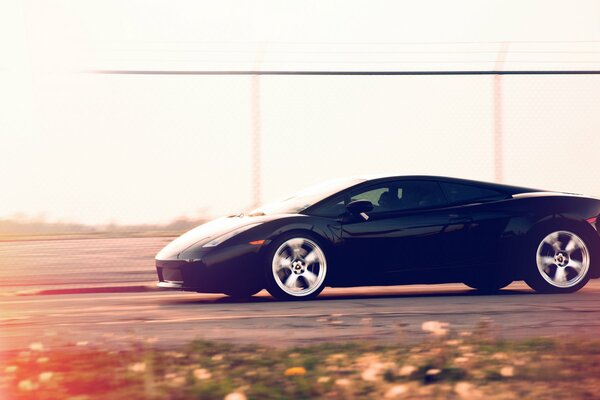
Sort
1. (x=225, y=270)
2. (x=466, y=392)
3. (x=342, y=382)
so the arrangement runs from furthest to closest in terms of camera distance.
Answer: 1. (x=225, y=270)
2. (x=342, y=382)
3. (x=466, y=392)

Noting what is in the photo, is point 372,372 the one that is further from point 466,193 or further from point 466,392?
point 466,193

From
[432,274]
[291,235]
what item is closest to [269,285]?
[291,235]

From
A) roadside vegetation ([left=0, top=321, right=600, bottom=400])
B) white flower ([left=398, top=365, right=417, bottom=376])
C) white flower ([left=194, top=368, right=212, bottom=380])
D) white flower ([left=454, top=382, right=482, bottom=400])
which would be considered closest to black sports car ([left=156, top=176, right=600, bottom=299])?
roadside vegetation ([left=0, top=321, right=600, bottom=400])

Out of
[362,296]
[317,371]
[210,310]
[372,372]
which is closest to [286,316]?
[210,310]

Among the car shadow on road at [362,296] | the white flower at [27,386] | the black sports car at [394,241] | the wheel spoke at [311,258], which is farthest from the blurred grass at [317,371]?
the car shadow on road at [362,296]

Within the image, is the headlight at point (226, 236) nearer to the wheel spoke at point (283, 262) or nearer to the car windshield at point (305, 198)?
the wheel spoke at point (283, 262)

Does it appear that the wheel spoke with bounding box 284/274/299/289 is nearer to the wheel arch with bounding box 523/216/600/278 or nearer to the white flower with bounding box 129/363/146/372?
the wheel arch with bounding box 523/216/600/278

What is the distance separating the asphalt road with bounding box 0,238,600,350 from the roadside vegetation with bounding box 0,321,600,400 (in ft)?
1.93

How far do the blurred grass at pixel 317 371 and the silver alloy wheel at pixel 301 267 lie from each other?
326 centimetres

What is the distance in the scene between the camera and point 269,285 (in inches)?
354

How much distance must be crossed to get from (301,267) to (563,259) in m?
2.46

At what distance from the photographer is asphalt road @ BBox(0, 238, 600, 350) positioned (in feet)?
21.8

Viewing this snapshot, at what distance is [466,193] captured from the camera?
386 inches

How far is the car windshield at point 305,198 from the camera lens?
9.48 meters
